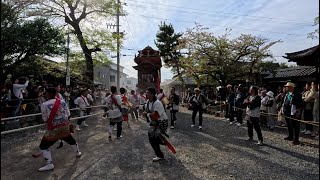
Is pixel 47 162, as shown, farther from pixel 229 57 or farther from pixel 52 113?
pixel 229 57

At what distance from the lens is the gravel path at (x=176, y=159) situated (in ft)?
20.6

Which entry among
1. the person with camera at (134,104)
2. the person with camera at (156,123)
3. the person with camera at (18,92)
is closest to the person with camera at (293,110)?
the person with camera at (156,123)

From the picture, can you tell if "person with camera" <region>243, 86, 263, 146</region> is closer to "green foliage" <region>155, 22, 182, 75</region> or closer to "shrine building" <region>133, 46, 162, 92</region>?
"shrine building" <region>133, 46, 162, 92</region>

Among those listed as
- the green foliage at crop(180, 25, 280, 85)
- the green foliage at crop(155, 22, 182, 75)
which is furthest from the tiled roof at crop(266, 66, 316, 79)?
the green foliage at crop(155, 22, 182, 75)

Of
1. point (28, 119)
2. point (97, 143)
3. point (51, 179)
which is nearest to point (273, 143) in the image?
point (97, 143)

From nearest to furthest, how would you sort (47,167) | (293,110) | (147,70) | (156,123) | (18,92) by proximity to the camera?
(47,167) → (156,123) → (293,110) → (18,92) → (147,70)

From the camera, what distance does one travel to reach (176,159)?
7.71 meters

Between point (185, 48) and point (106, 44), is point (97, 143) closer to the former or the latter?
point (106, 44)

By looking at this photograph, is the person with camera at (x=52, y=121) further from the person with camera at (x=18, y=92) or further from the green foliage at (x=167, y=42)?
the green foliage at (x=167, y=42)

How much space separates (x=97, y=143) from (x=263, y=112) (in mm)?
7312

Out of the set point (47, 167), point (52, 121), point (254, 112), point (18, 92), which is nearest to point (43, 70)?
point (18, 92)

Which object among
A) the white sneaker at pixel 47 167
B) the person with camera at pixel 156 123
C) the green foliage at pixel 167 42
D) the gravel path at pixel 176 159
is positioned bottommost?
the gravel path at pixel 176 159

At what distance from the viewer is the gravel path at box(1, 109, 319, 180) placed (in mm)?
6285

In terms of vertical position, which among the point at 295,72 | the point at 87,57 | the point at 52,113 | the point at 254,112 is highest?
the point at 87,57
